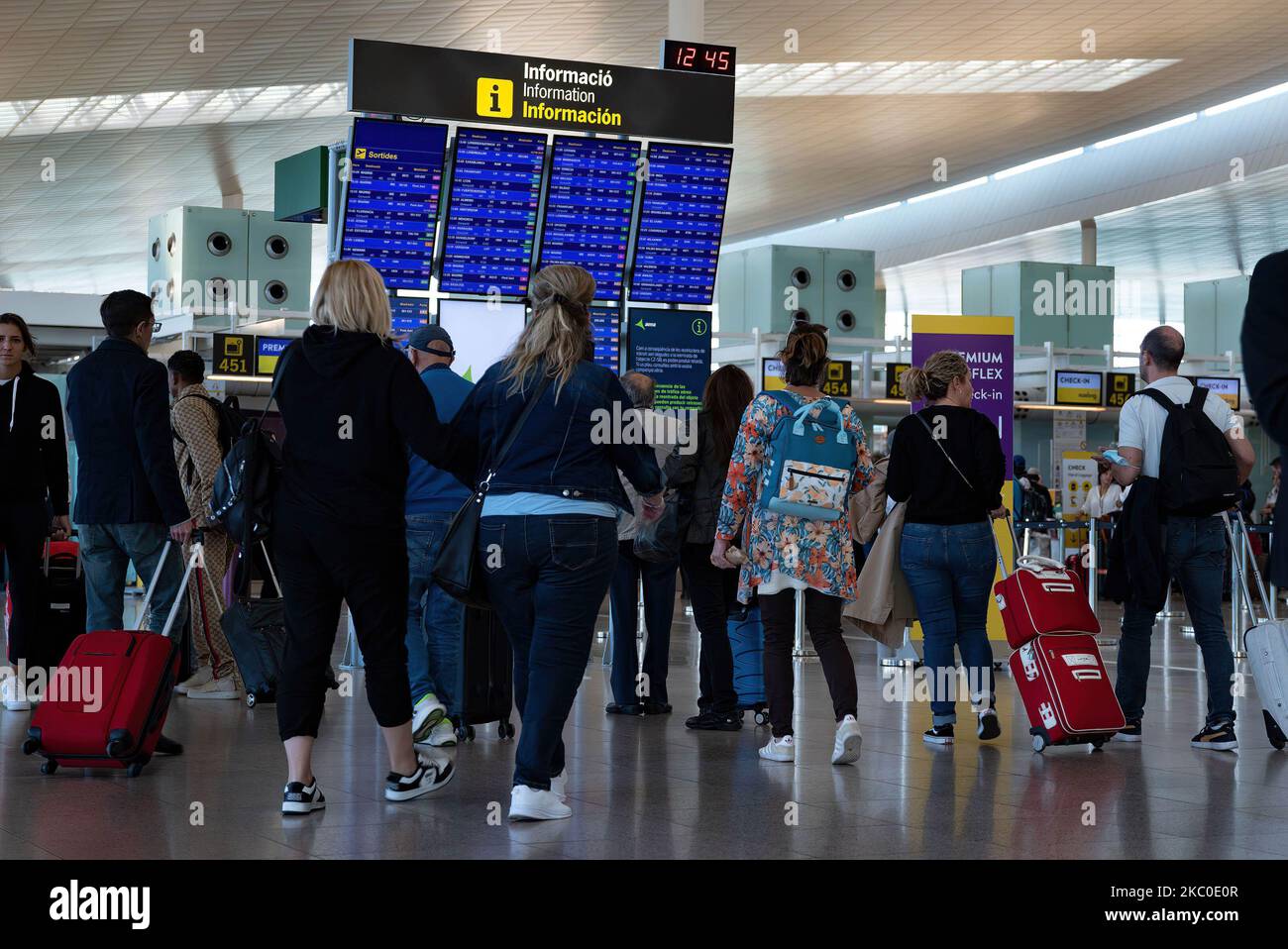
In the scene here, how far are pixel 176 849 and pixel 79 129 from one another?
1792cm

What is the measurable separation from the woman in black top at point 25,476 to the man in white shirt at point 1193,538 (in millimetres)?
4446

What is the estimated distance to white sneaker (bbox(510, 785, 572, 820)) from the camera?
453 cm

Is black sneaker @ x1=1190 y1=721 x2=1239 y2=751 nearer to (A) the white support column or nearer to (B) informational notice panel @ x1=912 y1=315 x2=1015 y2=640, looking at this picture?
(B) informational notice panel @ x1=912 y1=315 x2=1015 y2=640

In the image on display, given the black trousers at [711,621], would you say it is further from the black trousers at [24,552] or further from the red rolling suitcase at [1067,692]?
A: the black trousers at [24,552]

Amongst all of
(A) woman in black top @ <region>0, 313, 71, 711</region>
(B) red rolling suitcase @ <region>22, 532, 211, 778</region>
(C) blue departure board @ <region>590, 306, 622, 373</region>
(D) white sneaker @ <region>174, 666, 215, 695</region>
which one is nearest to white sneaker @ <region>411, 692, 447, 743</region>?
(B) red rolling suitcase @ <region>22, 532, 211, 778</region>

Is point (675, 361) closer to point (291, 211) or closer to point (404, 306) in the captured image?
point (404, 306)

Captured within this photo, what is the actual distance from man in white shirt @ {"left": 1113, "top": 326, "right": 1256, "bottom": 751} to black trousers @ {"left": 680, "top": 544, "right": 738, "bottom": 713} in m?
1.70

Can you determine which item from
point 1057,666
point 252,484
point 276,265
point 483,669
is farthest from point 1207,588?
point 276,265

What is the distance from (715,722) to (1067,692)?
1.52 meters

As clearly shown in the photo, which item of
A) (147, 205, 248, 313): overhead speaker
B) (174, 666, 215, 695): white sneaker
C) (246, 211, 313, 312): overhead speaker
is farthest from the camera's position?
(246, 211, 313, 312): overhead speaker

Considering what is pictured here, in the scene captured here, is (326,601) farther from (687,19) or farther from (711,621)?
(687,19)

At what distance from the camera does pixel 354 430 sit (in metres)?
4.60
